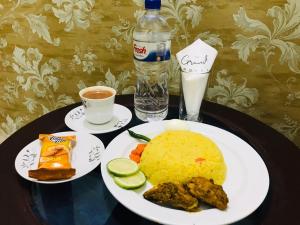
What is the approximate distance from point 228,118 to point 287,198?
397 millimetres

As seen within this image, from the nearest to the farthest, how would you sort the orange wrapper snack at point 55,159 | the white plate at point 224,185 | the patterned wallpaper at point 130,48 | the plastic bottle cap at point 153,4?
the white plate at point 224,185
the orange wrapper snack at point 55,159
the plastic bottle cap at point 153,4
the patterned wallpaper at point 130,48

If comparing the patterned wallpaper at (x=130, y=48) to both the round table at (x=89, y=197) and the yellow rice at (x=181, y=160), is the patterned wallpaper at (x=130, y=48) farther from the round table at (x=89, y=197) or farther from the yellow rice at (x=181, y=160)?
the yellow rice at (x=181, y=160)

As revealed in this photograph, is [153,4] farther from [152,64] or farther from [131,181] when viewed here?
[131,181]

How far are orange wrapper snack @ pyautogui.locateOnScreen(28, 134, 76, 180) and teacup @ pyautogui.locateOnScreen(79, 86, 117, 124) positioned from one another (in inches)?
4.7

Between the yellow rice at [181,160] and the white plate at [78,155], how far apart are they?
0.12 meters

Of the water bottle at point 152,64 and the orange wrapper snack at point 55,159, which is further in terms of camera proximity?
the water bottle at point 152,64

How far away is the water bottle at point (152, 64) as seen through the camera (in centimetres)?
93

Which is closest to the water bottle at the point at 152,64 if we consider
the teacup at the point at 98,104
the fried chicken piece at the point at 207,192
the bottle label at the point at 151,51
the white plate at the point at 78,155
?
the bottle label at the point at 151,51

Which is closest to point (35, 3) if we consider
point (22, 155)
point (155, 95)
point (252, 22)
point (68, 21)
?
point (68, 21)

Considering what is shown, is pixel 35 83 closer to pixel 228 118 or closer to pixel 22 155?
pixel 22 155

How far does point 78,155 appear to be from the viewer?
2.64 feet

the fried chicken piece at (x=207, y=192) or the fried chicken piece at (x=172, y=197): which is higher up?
the fried chicken piece at (x=207, y=192)

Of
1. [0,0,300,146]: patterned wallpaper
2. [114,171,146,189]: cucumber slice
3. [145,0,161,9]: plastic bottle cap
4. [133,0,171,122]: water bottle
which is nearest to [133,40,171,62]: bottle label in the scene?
[133,0,171,122]: water bottle

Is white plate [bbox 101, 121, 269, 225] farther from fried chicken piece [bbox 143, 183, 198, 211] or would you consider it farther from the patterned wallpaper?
the patterned wallpaper
